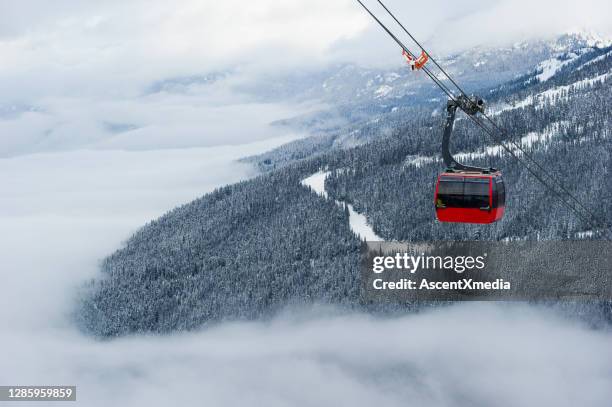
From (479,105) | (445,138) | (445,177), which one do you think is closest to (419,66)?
(479,105)

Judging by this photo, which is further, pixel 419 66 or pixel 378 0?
pixel 419 66

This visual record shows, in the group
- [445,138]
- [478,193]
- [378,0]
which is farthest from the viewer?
[478,193]

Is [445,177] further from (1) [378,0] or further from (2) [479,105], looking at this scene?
(1) [378,0]

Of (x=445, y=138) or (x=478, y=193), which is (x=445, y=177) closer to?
(x=478, y=193)

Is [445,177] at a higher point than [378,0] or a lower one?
lower

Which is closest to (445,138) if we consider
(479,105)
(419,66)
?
(479,105)

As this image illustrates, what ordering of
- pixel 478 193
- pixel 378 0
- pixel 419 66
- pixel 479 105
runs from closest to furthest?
pixel 378 0, pixel 419 66, pixel 479 105, pixel 478 193

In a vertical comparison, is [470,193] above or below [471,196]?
above
